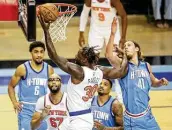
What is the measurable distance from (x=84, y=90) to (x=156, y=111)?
10.2ft

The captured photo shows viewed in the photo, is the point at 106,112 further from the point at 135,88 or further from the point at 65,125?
the point at 65,125

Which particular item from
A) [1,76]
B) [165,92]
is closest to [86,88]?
[165,92]

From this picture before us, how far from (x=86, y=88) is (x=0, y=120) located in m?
2.80

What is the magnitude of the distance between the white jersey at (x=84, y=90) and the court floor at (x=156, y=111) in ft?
7.73

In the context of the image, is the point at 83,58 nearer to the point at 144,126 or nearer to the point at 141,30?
the point at 144,126

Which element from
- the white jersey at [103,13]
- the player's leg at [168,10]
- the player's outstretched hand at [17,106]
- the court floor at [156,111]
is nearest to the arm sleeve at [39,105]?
the player's outstretched hand at [17,106]

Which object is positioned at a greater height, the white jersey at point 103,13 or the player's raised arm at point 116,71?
the white jersey at point 103,13

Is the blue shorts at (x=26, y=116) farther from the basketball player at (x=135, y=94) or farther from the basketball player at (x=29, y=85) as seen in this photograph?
the basketball player at (x=135, y=94)

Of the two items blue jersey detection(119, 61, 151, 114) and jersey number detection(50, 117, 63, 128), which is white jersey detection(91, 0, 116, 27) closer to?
blue jersey detection(119, 61, 151, 114)

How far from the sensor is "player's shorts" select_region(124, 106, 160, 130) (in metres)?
6.83

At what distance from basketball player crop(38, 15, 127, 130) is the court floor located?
2321 mm

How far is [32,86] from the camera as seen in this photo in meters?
7.21

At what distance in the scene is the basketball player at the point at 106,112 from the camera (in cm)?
674

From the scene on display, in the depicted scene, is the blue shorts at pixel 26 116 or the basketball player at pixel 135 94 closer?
the basketball player at pixel 135 94
